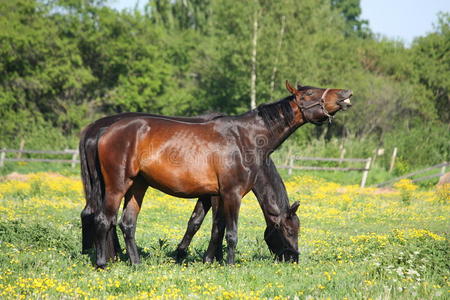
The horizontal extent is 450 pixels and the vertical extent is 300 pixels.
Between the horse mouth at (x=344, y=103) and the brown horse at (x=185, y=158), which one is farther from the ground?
the horse mouth at (x=344, y=103)

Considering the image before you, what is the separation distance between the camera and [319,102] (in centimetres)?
802

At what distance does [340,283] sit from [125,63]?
35.2 meters

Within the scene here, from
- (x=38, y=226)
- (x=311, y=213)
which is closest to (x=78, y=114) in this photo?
(x=311, y=213)

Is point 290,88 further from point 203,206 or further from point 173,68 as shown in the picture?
point 173,68

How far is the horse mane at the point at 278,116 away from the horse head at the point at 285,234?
125 centimetres

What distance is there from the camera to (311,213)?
51.5 ft

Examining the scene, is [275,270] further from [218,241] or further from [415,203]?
[415,203]

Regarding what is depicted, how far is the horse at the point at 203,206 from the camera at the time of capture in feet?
27.4

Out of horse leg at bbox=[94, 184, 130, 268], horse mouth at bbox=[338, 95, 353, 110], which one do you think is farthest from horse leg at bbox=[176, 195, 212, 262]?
horse mouth at bbox=[338, 95, 353, 110]

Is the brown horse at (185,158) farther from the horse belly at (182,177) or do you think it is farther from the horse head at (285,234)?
the horse head at (285,234)

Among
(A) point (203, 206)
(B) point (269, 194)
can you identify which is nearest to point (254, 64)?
(B) point (269, 194)

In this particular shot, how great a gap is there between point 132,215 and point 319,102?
3001mm

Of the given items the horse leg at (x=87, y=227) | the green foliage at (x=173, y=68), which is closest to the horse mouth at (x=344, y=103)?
the horse leg at (x=87, y=227)

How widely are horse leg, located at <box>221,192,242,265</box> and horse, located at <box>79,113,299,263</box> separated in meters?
0.68
